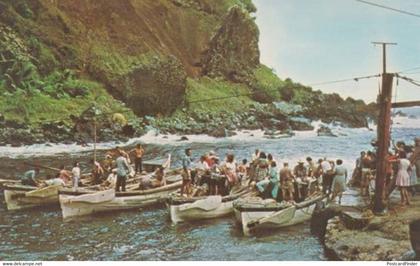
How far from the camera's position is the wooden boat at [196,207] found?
9.84m

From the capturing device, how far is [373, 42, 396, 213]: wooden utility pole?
27.5ft

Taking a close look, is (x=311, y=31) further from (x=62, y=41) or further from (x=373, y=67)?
(x=62, y=41)

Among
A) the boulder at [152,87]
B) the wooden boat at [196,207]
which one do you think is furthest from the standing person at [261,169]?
the boulder at [152,87]

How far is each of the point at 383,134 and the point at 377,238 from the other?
1500 millimetres

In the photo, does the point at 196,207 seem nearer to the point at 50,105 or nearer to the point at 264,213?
the point at 264,213

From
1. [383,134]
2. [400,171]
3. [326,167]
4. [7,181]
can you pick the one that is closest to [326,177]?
[326,167]

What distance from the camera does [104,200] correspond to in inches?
412

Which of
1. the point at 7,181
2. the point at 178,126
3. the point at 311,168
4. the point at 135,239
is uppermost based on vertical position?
the point at 178,126

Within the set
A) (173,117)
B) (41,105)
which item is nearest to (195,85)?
(173,117)

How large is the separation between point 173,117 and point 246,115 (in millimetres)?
2143

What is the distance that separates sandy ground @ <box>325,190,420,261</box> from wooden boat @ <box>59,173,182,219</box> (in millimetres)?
3634

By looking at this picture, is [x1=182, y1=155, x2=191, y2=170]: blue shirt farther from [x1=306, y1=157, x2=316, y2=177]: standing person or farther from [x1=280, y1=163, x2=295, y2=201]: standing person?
[x1=306, y1=157, x2=316, y2=177]: standing person

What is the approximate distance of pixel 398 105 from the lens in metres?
8.61

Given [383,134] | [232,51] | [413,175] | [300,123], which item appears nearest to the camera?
[383,134]
